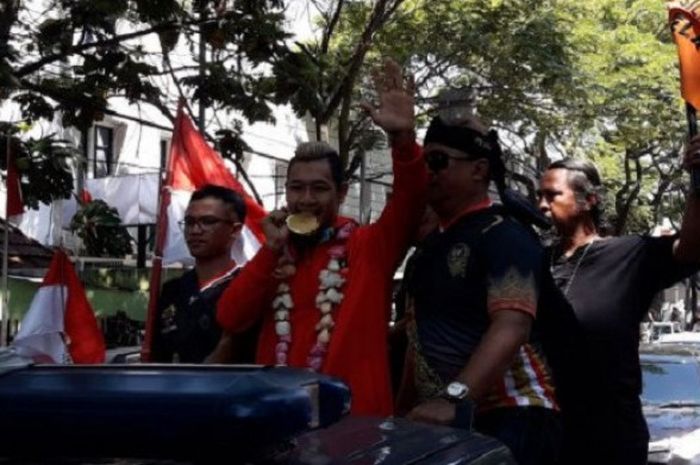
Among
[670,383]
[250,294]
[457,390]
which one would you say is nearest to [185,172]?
[670,383]

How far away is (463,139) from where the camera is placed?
3320 mm

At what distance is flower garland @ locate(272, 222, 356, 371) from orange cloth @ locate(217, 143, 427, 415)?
0.02 metres

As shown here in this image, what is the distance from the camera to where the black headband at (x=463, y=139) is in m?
3.32

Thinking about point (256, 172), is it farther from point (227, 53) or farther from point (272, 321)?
point (272, 321)

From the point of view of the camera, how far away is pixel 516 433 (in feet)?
10.5

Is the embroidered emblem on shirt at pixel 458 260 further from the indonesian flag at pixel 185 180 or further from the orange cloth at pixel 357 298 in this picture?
the indonesian flag at pixel 185 180

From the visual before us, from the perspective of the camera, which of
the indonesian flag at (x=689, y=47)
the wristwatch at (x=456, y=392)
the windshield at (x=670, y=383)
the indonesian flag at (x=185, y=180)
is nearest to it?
the wristwatch at (x=456, y=392)

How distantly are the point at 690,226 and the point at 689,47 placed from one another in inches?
23.6

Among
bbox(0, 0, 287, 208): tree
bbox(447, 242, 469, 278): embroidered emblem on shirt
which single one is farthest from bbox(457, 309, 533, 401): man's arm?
bbox(0, 0, 287, 208): tree

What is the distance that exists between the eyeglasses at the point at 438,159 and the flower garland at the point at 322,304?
43 cm

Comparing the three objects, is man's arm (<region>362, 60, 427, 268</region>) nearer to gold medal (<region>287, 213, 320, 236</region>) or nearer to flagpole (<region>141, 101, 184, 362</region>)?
gold medal (<region>287, 213, 320, 236</region>)

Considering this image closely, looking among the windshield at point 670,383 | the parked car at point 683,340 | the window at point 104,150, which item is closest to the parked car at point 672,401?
the windshield at point 670,383

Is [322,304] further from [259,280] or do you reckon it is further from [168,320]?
[168,320]

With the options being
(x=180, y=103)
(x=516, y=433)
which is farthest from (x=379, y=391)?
(x=180, y=103)
